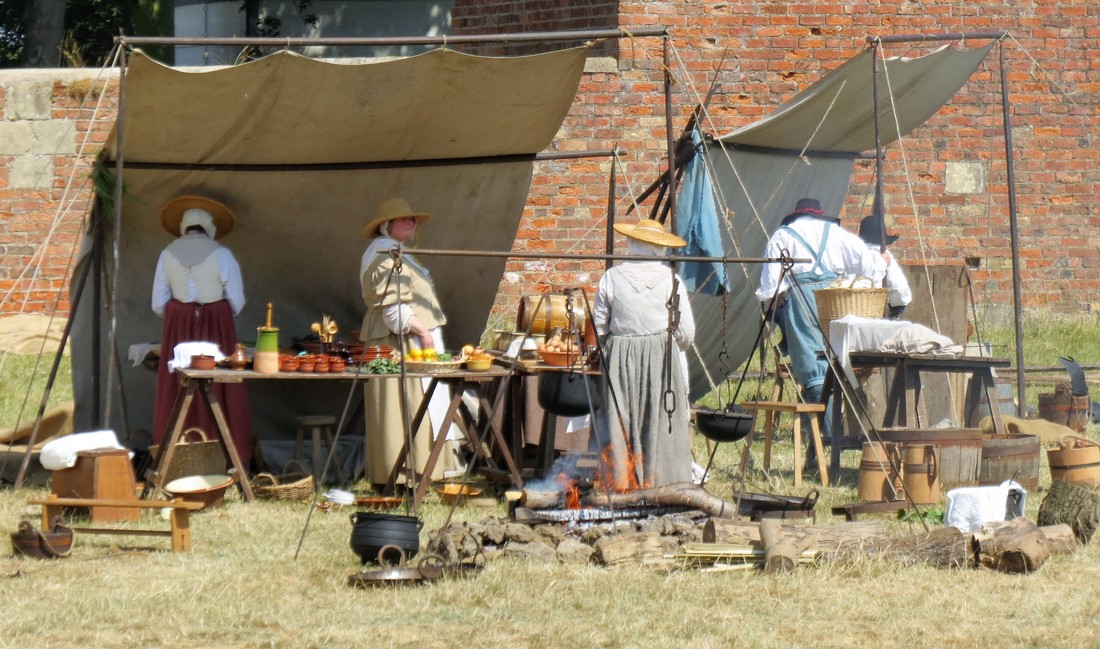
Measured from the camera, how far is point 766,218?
8.82 metres

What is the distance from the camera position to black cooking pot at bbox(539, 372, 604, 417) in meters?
6.49

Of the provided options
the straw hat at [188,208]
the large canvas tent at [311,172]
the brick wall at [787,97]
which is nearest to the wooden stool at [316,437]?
the large canvas tent at [311,172]

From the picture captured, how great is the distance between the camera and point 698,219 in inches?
309

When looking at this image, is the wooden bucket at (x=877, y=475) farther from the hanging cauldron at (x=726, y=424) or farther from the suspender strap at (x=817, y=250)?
the suspender strap at (x=817, y=250)

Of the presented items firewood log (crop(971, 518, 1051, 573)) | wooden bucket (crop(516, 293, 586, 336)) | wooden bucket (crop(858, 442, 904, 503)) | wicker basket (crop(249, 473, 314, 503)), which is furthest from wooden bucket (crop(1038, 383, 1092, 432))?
wicker basket (crop(249, 473, 314, 503))

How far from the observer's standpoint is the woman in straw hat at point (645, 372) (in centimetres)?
643

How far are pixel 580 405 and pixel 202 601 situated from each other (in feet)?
7.00

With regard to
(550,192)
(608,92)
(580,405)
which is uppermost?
(608,92)

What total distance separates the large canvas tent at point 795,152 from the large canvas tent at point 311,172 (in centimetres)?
116


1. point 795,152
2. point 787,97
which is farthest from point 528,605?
point 787,97

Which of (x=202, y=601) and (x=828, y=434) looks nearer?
(x=202, y=601)

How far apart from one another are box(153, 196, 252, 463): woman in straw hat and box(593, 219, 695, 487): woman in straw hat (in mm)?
1952

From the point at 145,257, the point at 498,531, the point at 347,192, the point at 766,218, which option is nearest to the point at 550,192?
the point at 766,218

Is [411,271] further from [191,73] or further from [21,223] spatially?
[21,223]
